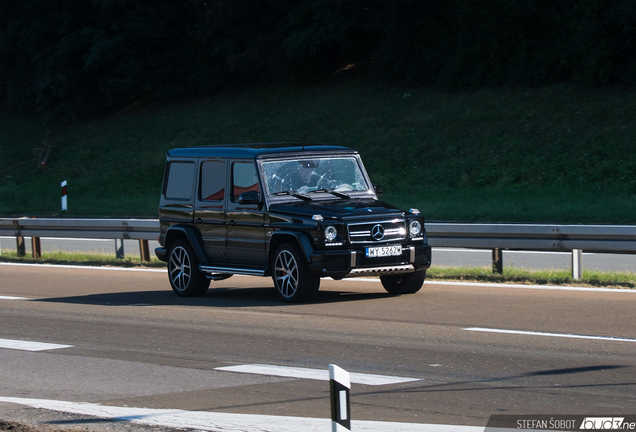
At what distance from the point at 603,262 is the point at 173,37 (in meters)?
37.1

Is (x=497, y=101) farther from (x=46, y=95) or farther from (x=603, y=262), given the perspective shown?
(x=46, y=95)

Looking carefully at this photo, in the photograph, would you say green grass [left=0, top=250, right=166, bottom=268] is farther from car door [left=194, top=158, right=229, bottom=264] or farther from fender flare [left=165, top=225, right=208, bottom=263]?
car door [left=194, top=158, right=229, bottom=264]

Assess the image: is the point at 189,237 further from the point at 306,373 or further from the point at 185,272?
the point at 306,373

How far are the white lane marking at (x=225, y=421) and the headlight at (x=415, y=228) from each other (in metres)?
5.64

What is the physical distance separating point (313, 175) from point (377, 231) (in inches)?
55.4

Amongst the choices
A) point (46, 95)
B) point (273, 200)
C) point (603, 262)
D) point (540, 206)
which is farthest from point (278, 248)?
point (46, 95)

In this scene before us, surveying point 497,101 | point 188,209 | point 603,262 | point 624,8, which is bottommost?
point 603,262

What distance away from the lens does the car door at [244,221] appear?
11.6m

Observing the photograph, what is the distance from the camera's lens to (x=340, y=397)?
4094 millimetres

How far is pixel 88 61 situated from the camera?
4666cm

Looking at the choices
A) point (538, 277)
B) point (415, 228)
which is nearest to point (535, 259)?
point (538, 277)

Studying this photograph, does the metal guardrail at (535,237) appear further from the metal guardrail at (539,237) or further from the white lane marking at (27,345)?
the white lane marking at (27,345)

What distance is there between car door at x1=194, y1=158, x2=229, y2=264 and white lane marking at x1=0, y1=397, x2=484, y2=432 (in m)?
5.86

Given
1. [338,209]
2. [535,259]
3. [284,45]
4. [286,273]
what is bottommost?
[535,259]
